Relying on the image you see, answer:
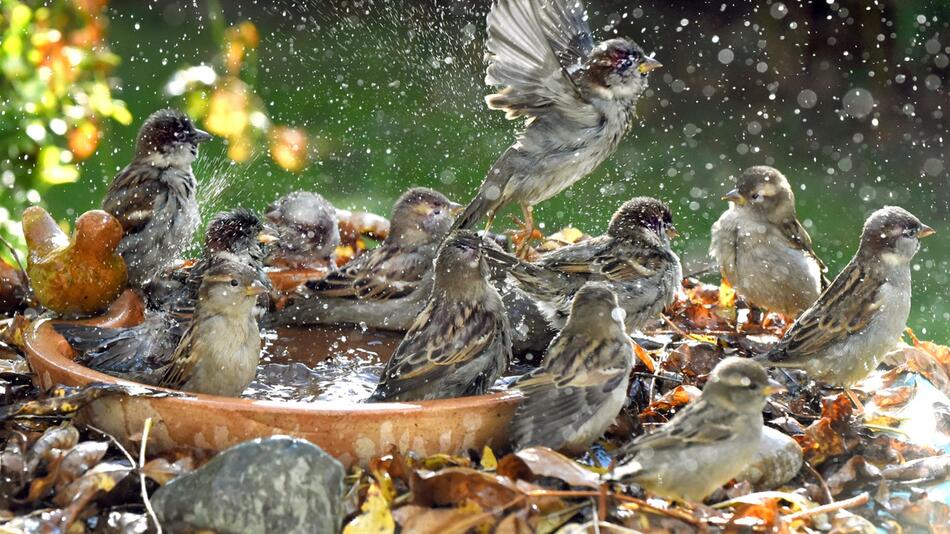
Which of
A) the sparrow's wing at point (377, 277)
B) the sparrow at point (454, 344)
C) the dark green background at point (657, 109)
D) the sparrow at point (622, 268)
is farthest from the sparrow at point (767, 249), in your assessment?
the dark green background at point (657, 109)

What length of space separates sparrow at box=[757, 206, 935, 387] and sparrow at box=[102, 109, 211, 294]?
2655mm

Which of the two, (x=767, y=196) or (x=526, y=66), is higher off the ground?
(x=526, y=66)

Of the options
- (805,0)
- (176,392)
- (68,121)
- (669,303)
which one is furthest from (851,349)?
(805,0)

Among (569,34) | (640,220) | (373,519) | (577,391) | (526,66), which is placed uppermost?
(569,34)

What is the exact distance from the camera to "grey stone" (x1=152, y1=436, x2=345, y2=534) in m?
2.70

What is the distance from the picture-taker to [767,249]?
199 inches

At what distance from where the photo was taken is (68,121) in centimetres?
621

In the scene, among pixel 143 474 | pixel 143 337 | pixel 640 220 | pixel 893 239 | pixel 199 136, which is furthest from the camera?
pixel 199 136

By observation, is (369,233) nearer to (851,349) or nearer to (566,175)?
(566,175)

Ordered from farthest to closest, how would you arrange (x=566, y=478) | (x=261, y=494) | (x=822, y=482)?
(x=822, y=482) → (x=566, y=478) → (x=261, y=494)

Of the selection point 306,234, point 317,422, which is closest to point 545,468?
point 317,422

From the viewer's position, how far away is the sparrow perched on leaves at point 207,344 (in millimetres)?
3535

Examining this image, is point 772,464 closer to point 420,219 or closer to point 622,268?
point 622,268

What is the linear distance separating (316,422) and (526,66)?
2.16 meters
